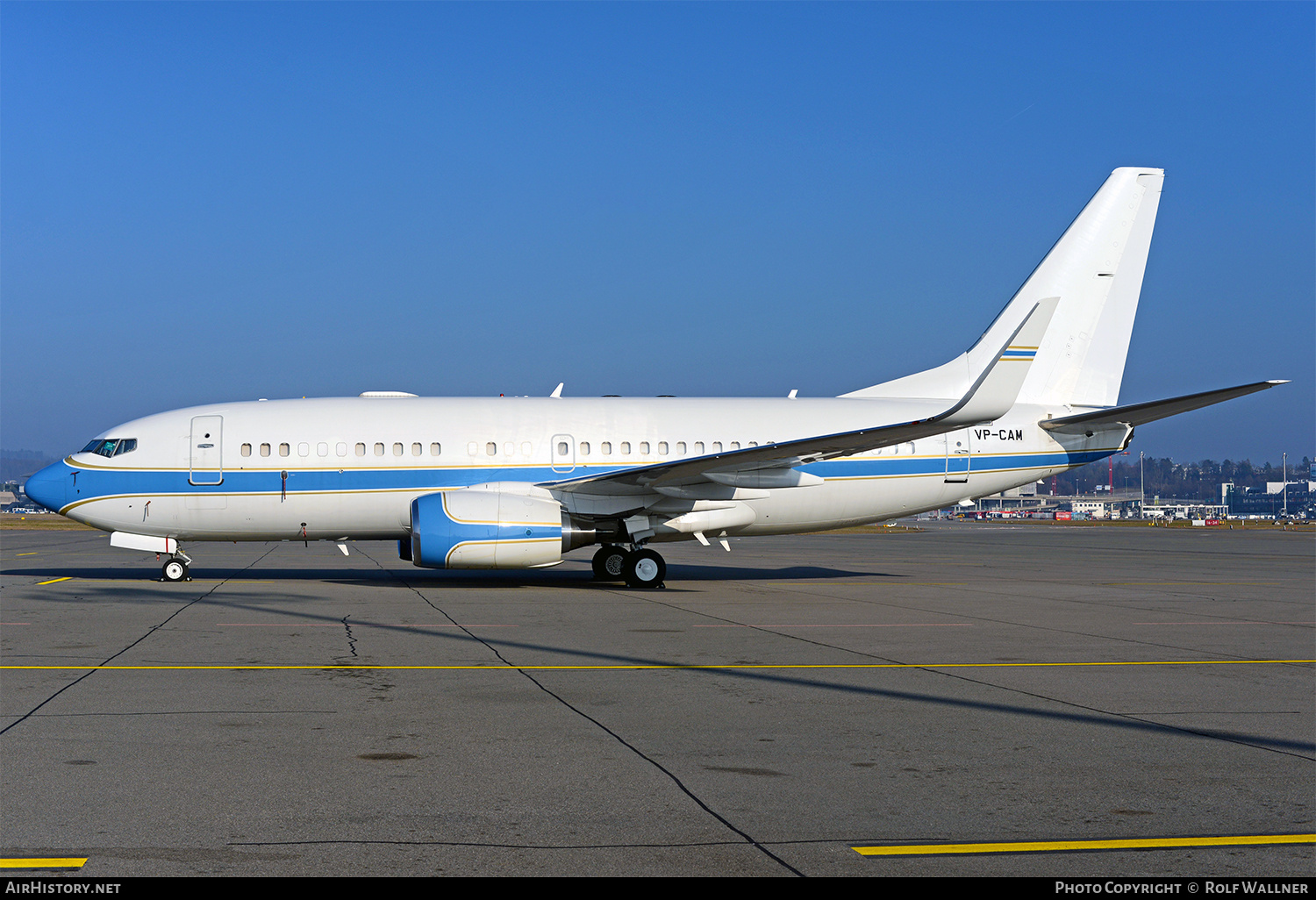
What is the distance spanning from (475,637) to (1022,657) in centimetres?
629

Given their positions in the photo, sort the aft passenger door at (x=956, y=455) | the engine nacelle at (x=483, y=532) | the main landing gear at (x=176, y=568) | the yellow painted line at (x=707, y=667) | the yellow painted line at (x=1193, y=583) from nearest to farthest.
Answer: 1. the yellow painted line at (x=707, y=667)
2. the engine nacelle at (x=483, y=532)
3. the main landing gear at (x=176, y=568)
4. the yellow painted line at (x=1193, y=583)
5. the aft passenger door at (x=956, y=455)

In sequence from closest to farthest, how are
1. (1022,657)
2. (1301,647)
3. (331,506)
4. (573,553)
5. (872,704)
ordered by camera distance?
(872,704), (1022,657), (1301,647), (331,506), (573,553)

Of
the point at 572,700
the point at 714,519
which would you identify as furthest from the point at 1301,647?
the point at 714,519

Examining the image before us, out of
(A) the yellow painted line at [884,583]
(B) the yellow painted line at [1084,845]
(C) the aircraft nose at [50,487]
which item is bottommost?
(B) the yellow painted line at [1084,845]

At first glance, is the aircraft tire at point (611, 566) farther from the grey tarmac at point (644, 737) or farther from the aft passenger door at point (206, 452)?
the aft passenger door at point (206, 452)

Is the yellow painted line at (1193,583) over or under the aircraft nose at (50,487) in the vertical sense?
under

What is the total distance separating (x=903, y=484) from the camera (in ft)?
73.2

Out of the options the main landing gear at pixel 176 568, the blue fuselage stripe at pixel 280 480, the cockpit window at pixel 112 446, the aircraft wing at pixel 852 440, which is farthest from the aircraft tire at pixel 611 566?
the cockpit window at pixel 112 446

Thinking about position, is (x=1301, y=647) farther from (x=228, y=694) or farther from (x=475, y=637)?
(x=228, y=694)

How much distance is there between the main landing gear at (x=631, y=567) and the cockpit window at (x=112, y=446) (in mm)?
9370

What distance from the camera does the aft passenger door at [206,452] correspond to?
20.6 meters

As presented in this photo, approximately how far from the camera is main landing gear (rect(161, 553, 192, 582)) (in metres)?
20.9

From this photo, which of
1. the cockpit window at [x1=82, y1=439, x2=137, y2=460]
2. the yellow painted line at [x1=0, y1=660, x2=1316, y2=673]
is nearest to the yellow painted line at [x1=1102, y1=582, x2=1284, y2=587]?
the yellow painted line at [x1=0, y1=660, x2=1316, y2=673]

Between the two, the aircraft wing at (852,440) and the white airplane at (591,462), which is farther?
the white airplane at (591,462)
